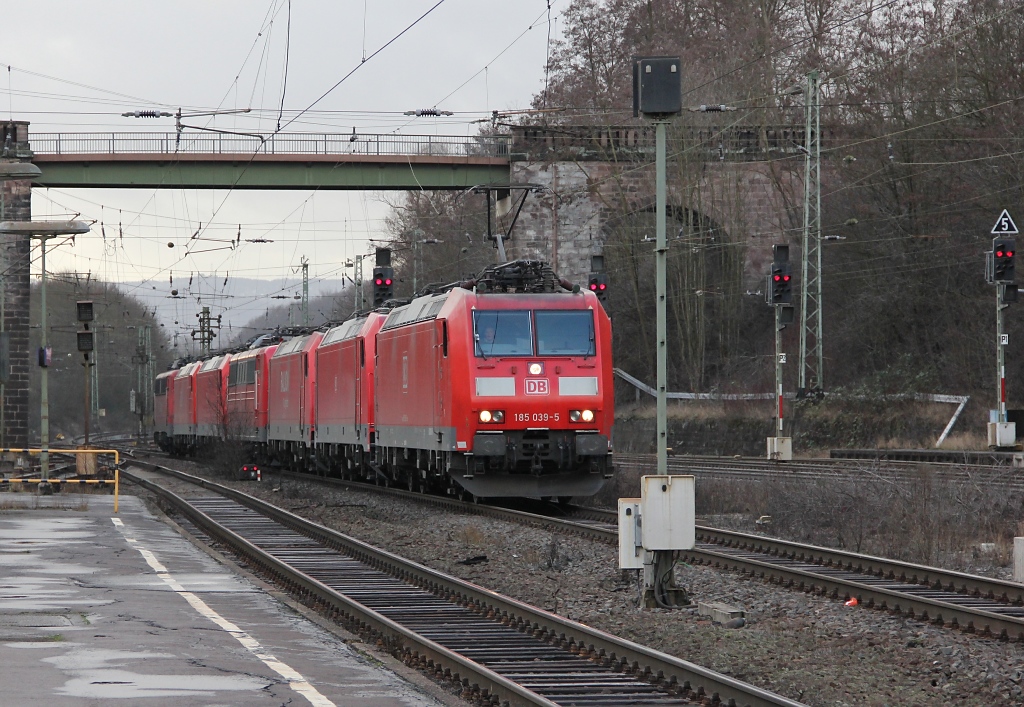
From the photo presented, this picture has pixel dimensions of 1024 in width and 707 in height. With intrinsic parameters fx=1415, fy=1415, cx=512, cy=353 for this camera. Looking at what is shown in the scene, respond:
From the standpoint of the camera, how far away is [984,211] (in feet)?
129

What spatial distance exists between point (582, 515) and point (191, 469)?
27.2 meters

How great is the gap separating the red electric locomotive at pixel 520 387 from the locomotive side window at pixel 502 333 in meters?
0.02

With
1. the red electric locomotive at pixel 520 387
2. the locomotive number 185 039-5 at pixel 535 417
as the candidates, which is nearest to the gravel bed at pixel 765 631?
the red electric locomotive at pixel 520 387

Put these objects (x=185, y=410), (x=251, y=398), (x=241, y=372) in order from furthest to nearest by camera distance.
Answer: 1. (x=185, y=410)
2. (x=241, y=372)
3. (x=251, y=398)

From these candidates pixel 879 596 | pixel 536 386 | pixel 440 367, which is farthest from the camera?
pixel 440 367

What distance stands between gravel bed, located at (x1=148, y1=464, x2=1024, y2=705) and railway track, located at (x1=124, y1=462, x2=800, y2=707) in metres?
0.54

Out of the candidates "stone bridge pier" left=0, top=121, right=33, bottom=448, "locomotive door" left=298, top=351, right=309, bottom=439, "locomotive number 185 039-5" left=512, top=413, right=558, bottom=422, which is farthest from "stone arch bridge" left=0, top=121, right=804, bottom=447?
"locomotive number 185 039-5" left=512, top=413, right=558, bottom=422

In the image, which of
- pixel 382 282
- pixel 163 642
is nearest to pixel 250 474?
pixel 382 282

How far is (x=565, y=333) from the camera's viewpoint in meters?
22.2

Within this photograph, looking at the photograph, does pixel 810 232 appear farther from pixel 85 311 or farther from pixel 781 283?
pixel 85 311

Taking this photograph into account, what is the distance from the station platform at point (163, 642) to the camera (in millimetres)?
8367

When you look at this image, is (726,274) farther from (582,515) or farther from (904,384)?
(582,515)

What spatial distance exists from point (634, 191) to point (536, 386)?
33503 millimetres

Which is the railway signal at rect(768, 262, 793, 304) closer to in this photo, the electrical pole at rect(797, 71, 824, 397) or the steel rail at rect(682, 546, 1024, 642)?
the electrical pole at rect(797, 71, 824, 397)
